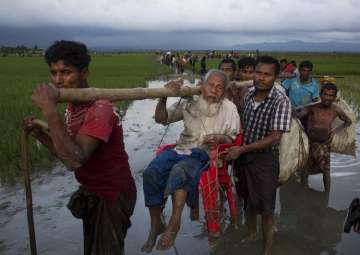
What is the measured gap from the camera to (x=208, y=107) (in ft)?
12.8

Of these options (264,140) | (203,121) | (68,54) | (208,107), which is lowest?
(264,140)

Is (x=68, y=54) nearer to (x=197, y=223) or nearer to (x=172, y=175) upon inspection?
(x=172, y=175)

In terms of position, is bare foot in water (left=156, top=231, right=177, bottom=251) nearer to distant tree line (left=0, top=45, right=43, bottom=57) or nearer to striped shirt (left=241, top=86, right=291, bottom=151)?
striped shirt (left=241, top=86, right=291, bottom=151)

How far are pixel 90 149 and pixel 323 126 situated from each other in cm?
441

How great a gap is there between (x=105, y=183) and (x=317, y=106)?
430 cm

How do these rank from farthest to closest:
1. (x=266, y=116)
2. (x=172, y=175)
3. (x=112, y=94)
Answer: (x=266, y=116), (x=172, y=175), (x=112, y=94)

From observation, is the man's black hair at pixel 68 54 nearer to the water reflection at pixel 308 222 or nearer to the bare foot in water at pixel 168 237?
the bare foot in water at pixel 168 237

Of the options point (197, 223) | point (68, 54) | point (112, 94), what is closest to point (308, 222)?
point (197, 223)

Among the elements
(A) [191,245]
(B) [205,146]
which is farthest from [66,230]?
(B) [205,146]

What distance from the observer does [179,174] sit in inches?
134

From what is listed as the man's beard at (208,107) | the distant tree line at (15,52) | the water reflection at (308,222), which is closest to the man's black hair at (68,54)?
the man's beard at (208,107)

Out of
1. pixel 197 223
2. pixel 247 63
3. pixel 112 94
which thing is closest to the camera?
pixel 112 94

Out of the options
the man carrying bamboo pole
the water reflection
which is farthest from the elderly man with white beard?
the water reflection

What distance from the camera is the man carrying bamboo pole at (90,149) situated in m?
2.30
